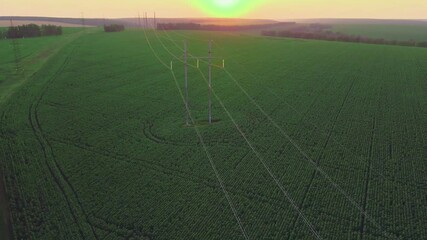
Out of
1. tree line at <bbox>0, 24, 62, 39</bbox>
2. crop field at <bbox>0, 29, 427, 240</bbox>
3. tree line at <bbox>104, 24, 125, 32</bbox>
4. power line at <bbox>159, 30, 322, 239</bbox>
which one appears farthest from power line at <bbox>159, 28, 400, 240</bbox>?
tree line at <bbox>104, 24, 125, 32</bbox>

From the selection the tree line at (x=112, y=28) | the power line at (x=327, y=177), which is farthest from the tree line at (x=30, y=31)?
the power line at (x=327, y=177)

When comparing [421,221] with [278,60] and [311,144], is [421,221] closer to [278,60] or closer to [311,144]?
[311,144]

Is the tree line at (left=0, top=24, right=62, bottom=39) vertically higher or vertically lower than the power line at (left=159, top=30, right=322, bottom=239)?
higher

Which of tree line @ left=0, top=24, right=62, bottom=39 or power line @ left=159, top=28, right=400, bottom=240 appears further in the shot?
tree line @ left=0, top=24, right=62, bottom=39

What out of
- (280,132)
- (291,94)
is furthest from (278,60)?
(280,132)

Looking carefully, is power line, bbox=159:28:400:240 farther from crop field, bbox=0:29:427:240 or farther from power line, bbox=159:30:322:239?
power line, bbox=159:30:322:239

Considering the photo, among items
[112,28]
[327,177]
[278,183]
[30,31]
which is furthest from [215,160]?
[112,28]

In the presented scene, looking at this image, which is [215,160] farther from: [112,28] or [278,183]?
[112,28]
